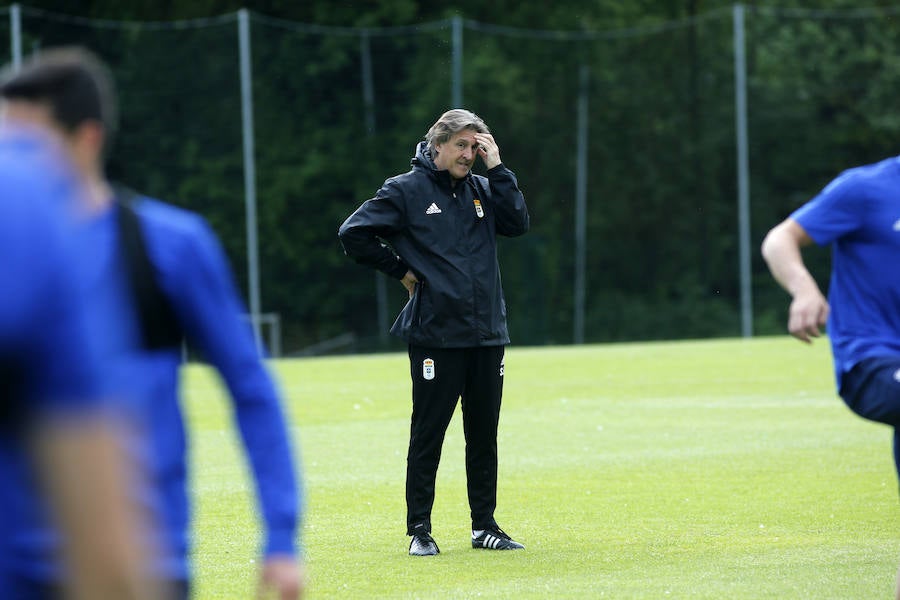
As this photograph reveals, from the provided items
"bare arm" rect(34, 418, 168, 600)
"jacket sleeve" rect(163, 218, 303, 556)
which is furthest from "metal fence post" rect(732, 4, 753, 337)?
"bare arm" rect(34, 418, 168, 600)

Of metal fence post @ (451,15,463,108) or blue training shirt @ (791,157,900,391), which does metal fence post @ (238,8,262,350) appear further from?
blue training shirt @ (791,157,900,391)

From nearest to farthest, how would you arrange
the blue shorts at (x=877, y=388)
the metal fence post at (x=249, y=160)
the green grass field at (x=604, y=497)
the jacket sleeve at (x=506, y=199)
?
the blue shorts at (x=877, y=388) → the green grass field at (x=604, y=497) → the jacket sleeve at (x=506, y=199) → the metal fence post at (x=249, y=160)

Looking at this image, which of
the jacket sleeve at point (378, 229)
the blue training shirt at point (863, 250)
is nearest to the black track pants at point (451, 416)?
the jacket sleeve at point (378, 229)

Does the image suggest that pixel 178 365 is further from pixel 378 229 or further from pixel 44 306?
pixel 378 229

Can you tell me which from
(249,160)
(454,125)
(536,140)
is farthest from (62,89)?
(536,140)

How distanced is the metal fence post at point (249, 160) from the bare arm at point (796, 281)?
1011 inches

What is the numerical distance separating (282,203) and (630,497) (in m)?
22.5

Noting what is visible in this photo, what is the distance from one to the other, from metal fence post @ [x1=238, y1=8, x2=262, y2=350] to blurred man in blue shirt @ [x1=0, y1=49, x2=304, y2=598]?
89.2ft

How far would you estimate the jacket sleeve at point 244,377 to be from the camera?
3.00 m

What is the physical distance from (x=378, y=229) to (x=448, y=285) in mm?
442

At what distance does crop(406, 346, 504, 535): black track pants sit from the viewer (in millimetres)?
7574

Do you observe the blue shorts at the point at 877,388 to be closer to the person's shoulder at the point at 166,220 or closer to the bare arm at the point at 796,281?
the bare arm at the point at 796,281

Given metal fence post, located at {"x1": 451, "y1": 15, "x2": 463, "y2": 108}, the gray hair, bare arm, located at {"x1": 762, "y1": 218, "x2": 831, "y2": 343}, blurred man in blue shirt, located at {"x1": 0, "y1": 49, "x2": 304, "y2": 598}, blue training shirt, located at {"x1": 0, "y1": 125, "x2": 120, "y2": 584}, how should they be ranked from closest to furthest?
1. blue training shirt, located at {"x1": 0, "y1": 125, "x2": 120, "y2": 584}
2. blurred man in blue shirt, located at {"x1": 0, "y1": 49, "x2": 304, "y2": 598}
3. bare arm, located at {"x1": 762, "y1": 218, "x2": 831, "y2": 343}
4. the gray hair
5. metal fence post, located at {"x1": 451, "y1": 15, "x2": 463, "y2": 108}

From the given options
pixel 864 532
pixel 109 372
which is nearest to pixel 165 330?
pixel 109 372
